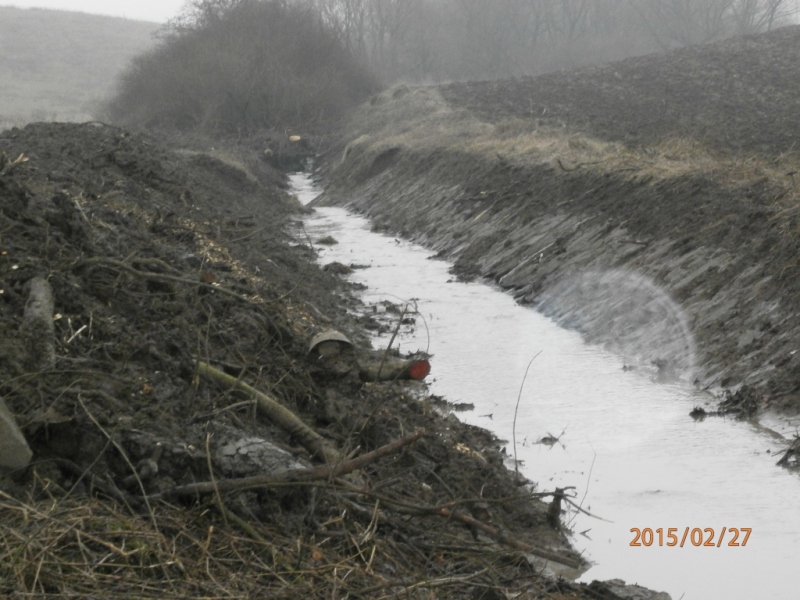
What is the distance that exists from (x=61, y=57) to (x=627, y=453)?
2748 inches

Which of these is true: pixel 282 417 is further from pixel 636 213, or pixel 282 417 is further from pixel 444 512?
pixel 636 213

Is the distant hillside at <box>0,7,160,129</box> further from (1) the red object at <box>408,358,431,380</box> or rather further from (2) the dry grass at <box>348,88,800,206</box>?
(1) the red object at <box>408,358,431,380</box>

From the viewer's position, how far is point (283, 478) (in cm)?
415

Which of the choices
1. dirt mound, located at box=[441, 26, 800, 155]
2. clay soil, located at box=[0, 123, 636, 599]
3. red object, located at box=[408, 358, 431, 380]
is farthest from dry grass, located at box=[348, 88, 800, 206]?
clay soil, located at box=[0, 123, 636, 599]

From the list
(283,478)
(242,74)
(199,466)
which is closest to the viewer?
(283,478)

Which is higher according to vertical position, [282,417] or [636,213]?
[636,213]

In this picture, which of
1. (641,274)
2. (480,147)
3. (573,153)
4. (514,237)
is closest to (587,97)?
(480,147)

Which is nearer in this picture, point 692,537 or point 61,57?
point 692,537

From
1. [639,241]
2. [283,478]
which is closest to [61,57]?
[639,241]

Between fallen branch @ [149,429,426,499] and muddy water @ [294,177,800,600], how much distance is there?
5.36 feet

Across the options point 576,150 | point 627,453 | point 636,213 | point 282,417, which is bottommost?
point 627,453

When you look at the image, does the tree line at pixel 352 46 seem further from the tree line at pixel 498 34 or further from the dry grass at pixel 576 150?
the dry grass at pixel 576 150

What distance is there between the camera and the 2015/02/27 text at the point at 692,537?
535 cm

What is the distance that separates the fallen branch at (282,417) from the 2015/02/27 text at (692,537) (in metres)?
1.92
